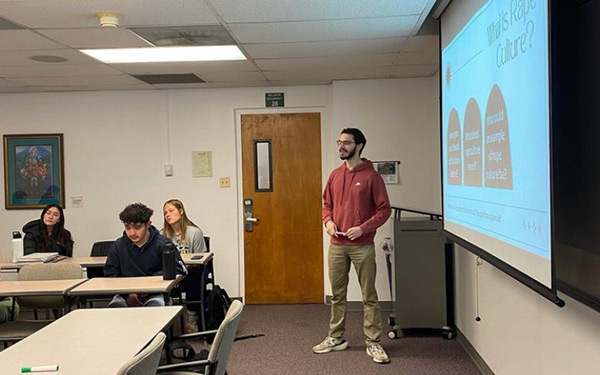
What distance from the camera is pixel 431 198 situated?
550 cm

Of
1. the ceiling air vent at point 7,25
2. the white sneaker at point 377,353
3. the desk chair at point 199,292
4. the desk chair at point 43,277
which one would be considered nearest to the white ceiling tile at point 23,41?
the ceiling air vent at point 7,25

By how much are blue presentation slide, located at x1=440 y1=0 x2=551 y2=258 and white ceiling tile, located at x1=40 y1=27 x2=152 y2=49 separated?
2.13 metres

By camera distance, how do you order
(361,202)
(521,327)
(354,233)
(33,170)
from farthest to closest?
(33,170) < (361,202) < (354,233) < (521,327)

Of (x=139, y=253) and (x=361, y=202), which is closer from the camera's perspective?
(x=139, y=253)

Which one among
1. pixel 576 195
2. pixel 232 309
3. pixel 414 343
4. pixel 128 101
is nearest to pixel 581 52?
pixel 576 195

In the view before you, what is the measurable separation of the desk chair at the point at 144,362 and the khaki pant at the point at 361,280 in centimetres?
226

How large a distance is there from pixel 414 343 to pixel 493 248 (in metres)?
2.16

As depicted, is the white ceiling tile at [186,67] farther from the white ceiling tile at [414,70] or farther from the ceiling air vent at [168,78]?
the white ceiling tile at [414,70]

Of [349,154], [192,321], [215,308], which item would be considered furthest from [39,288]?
[349,154]

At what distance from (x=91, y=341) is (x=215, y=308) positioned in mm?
2372

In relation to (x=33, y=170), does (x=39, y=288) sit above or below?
below

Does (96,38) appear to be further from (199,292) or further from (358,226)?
(358,226)

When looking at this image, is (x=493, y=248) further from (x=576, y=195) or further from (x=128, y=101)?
(x=128, y=101)

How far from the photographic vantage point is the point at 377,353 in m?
3.94
